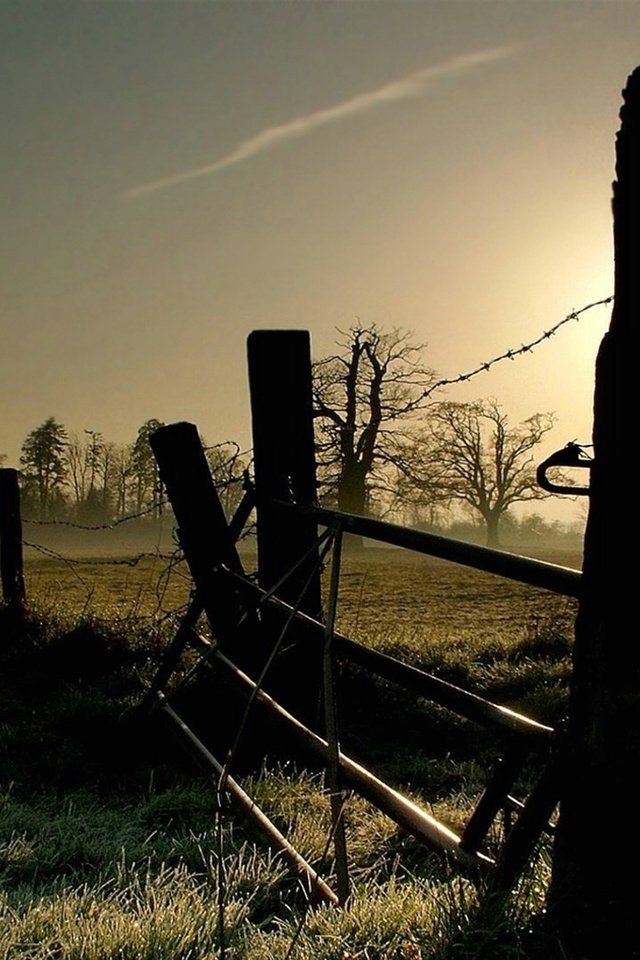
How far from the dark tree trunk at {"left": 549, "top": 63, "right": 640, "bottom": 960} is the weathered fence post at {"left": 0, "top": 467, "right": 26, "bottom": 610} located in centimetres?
785

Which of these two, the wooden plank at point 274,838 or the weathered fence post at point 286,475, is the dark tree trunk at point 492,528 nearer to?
the weathered fence post at point 286,475

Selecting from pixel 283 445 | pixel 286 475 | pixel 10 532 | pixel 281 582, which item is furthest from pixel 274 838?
pixel 10 532

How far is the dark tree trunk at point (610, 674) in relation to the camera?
7.27 feet

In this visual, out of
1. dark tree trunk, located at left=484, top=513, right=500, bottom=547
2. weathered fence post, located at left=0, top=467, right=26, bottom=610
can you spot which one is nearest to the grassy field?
weathered fence post, located at left=0, top=467, right=26, bottom=610

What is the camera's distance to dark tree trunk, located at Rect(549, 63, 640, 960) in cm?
221

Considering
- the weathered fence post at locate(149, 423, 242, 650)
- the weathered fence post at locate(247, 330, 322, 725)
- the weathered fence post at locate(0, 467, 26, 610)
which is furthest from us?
the weathered fence post at locate(0, 467, 26, 610)

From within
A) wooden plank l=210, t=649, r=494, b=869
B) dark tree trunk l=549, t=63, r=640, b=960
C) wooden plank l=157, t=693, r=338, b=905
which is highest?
dark tree trunk l=549, t=63, r=640, b=960

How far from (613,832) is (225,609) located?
354 centimetres

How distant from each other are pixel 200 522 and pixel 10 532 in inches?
182

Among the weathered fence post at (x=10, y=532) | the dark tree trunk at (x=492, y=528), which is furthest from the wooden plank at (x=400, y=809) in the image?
the dark tree trunk at (x=492, y=528)

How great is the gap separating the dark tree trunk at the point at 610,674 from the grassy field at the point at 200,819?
15 cm

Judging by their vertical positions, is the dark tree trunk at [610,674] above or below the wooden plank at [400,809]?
above

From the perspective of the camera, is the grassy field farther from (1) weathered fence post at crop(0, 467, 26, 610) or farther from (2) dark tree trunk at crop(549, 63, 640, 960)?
(1) weathered fence post at crop(0, 467, 26, 610)

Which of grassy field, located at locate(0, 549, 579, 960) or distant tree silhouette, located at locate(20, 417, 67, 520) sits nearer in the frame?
grassy field, located at locate(0, 549, 579, 960)
